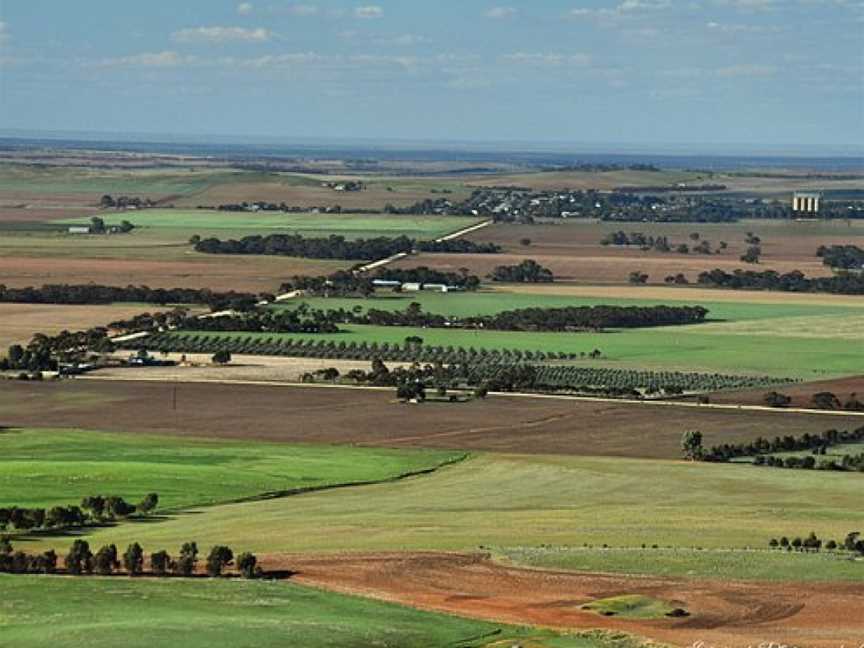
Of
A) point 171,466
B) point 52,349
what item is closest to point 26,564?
point 171,466

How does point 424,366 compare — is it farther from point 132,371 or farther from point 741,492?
point 741,492

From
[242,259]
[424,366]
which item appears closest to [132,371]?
[424,366]

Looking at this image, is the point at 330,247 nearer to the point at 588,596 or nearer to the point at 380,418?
the point at 380,418

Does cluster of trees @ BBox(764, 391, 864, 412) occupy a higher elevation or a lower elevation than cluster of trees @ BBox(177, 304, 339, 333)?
higher

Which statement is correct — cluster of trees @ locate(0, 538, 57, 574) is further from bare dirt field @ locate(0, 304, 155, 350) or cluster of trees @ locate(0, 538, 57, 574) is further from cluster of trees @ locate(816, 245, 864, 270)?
cluster of trees @ locate(816, 245, 864, 270)

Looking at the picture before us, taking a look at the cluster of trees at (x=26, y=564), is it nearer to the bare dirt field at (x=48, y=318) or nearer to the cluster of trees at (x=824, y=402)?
the cluster of trees at (x=824, y=402)

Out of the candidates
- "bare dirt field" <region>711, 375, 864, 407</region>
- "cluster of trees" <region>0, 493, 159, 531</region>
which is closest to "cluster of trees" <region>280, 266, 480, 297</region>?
"bare dirt field" <region>711, 375, 864, 407</region>
